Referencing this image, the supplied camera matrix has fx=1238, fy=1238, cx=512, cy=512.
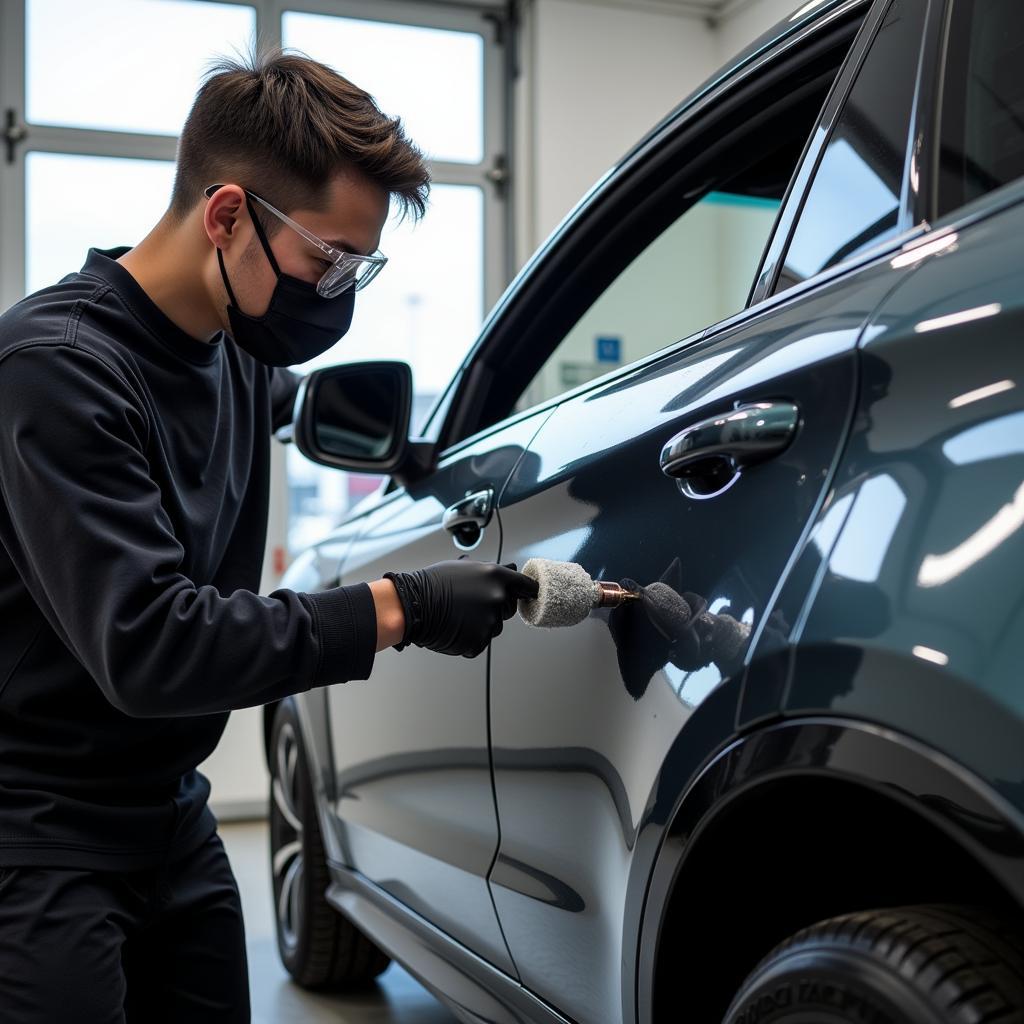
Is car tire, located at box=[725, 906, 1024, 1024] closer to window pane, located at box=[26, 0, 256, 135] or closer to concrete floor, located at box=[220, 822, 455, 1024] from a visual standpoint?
concrete floor, located at box=[220, 822, 455, 1024]

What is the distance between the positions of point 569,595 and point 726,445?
0.24 m

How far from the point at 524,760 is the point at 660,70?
5.10 metres

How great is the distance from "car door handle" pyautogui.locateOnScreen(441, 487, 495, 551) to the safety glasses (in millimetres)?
316

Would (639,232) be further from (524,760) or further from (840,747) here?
(840,747)

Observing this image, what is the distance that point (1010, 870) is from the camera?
72 cm

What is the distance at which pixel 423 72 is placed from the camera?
564cm

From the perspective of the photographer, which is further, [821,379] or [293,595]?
[293,595]

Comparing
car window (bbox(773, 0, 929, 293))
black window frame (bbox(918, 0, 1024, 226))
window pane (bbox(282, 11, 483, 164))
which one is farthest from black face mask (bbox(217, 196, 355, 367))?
window pane (bbox(282, 11, 483, 164))

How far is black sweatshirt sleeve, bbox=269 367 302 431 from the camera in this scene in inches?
79.8

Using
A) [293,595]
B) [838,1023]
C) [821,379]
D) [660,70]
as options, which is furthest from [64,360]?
[660,70]

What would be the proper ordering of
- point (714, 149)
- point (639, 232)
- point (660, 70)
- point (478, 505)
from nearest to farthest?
point (714, 149) < point (478, 505) < point (639, 232) < point (660, 70)

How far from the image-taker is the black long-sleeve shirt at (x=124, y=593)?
1.20 metres

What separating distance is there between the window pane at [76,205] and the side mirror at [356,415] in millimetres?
3397

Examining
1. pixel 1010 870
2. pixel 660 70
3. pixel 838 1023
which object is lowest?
pixel 838 1023
